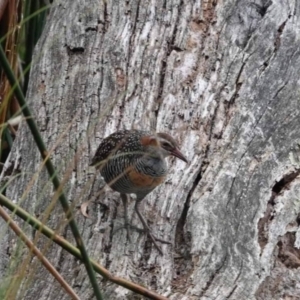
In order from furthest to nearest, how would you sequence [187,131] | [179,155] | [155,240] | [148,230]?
1. [187,131]
2. [179,155]
3. [148,230]
4. [155,240]

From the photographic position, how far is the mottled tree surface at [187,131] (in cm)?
418

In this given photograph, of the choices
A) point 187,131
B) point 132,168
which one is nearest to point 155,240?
point 132,168

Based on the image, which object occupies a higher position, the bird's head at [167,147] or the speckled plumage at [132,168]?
the bird's head at [167,147]

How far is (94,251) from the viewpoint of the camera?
4363 millimetres

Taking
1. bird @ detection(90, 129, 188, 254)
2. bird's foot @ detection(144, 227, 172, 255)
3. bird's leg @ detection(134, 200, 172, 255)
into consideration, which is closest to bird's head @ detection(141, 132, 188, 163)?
bird @ detection(90, 129, 188, 254)

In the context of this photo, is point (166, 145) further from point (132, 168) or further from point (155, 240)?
point (155, 240)

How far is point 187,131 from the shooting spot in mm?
5168

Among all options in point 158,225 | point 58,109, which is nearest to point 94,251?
point 158,225

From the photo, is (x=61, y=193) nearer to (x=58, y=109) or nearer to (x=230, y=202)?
(x=230, y=202)

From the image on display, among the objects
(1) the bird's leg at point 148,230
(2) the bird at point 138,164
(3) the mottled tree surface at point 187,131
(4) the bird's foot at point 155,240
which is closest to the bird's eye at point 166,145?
(2) the bird at point 138,164

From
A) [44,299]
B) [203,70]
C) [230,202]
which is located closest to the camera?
[44,299]

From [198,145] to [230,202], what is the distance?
2.02 feet

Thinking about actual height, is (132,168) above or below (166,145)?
below

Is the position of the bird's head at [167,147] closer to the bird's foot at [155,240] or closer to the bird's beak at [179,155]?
the bird's beak at [179,155]
